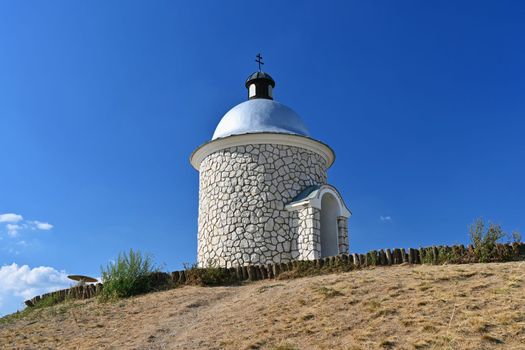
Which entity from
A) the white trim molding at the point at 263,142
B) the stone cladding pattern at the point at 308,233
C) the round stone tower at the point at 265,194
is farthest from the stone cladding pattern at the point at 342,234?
the white trim molding at the point at 263,142

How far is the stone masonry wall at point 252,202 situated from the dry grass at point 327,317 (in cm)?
440

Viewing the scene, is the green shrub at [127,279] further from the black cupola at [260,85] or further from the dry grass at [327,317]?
the black cupola at [260,85]

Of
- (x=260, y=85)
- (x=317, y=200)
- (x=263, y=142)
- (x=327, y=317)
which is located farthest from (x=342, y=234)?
(x=327, y=317)

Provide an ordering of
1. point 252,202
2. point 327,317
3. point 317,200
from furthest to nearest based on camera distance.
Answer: point 252,202 → point 317,200 → point 327,317

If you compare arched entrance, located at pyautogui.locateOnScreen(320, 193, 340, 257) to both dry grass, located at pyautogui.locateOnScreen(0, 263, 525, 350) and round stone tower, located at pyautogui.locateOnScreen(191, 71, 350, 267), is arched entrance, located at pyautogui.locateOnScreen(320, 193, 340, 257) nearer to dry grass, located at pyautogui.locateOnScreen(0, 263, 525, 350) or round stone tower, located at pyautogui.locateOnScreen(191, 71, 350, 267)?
round stone tower, located at pyautogui.locateOnScreen(191, 71, 350, 267)

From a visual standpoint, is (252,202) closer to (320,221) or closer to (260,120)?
(320,221)

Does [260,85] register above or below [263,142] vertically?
above

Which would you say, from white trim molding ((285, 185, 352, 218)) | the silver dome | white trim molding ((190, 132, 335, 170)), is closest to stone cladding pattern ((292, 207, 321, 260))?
white trim molding ((285, 185, 352, 218))

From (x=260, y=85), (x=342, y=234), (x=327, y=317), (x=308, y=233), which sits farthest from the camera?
(x=260, y=85)

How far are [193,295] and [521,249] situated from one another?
684 centimetres

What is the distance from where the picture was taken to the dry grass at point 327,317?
6.66 meters

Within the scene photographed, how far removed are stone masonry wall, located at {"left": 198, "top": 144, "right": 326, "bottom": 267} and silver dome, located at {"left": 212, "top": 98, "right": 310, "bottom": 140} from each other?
0.74 meters

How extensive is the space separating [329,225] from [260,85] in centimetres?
606

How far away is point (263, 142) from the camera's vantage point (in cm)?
1664
